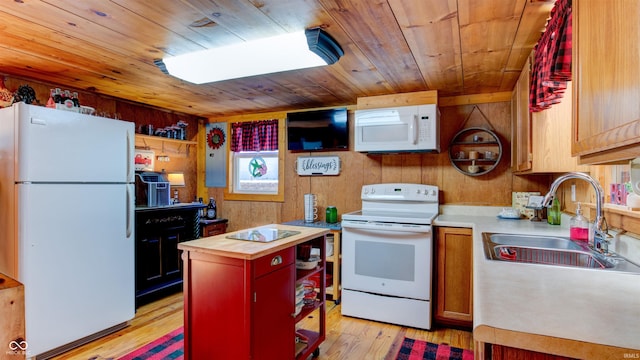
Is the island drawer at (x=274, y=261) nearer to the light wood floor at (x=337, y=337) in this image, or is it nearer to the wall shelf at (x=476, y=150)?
the light wood floor at (x=337, y=337)

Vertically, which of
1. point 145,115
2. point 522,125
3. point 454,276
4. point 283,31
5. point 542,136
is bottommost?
point 454,276

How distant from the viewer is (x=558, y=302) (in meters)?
0.97

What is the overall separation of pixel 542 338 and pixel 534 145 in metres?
1.73

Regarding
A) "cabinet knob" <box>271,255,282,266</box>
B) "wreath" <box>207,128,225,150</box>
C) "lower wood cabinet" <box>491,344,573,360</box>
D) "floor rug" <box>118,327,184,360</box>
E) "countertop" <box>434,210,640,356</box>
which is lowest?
"floor rug" <box>118,327,184,360</box>

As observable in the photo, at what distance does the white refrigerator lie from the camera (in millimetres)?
2180

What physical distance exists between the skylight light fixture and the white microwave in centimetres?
113

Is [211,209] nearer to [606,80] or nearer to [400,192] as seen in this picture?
[400,192]

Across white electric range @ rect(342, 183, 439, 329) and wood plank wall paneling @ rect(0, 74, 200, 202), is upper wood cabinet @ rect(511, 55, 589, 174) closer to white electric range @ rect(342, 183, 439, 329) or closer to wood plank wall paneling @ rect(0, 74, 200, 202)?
white electric range @ rect(342, 183, 439, 329)

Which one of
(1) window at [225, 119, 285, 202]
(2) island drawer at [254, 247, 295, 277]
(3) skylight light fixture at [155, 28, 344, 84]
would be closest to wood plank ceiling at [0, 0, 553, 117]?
(3) skylight light fixture at [155, 28, 344, 84]

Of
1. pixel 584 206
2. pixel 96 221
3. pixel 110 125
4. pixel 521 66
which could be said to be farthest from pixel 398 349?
pixel 110 125

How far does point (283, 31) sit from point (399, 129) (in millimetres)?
1590

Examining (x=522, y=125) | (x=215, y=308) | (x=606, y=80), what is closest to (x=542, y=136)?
(x=522, y=125)

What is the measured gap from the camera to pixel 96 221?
2.55 m

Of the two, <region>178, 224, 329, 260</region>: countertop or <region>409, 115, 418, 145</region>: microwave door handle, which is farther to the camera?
<region>409, 115, 418, 145</region>: microwave door handle
